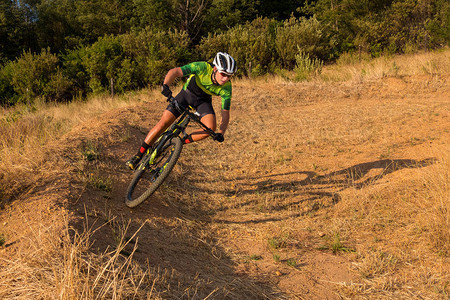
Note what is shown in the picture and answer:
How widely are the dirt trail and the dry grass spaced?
3cm

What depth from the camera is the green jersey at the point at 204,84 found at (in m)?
5.52

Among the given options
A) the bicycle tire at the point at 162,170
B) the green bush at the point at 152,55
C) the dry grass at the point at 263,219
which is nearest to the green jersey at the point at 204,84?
the bicycle tire at the point at 162,170

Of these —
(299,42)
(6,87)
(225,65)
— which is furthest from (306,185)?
(6,87)

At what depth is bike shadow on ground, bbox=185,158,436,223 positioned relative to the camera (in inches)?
241

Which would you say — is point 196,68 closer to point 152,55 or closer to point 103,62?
point 152,55

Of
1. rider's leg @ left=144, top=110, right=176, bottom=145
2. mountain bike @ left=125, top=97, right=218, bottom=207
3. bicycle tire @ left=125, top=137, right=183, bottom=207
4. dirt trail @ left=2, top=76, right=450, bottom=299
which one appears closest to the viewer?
dirt trail @ left=2, top=76, right=450, bottom=299

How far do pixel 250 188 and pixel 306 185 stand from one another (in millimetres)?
1104

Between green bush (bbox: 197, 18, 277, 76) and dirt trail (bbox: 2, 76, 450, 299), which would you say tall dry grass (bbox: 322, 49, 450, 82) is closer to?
dirt trail (bbox: 2, 76, 450, 299)

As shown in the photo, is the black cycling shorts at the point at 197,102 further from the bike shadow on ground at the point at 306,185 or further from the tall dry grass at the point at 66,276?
the tall dry grass at the point at 66,276

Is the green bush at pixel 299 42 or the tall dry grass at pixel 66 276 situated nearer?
the tall dry grass at pixel 66 276

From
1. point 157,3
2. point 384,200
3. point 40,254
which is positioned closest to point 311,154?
point 384,200

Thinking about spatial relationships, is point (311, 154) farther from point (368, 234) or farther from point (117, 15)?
point (117, 15)

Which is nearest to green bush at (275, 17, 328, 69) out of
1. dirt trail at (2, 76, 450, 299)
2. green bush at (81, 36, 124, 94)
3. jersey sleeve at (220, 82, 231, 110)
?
dirt trail at (2, 76, 450, 299)

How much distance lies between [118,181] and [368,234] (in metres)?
3.99
